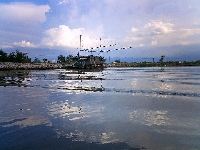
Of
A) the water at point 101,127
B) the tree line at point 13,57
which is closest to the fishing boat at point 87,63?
the tree line at point 13,57

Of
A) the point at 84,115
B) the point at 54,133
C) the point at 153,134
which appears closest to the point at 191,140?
the point at 153,134

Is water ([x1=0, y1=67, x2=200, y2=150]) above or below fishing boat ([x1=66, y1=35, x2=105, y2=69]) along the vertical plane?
below

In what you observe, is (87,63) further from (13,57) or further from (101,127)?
(101,127)

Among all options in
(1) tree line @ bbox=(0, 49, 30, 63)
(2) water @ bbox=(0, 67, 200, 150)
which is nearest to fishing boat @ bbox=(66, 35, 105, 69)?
(1) tree line @ bbox=(0, 49, 30, 63)

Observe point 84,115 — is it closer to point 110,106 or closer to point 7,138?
point 110,106

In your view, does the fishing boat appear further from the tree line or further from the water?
the water

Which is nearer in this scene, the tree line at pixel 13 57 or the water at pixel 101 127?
the water at pixel 101 127

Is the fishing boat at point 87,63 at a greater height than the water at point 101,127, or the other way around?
the fishing boat at point 87,63

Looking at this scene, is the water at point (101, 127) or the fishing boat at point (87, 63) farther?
the fishing boat at point (87, 63)

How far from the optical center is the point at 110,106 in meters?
17.1

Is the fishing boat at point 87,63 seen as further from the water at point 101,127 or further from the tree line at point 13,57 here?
the water at point 101,127

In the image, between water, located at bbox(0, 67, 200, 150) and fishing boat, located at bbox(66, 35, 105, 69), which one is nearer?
water, located at bbox(0, 67, 200, 150)

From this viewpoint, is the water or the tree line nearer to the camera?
the water

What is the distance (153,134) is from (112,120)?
2.94 metres
